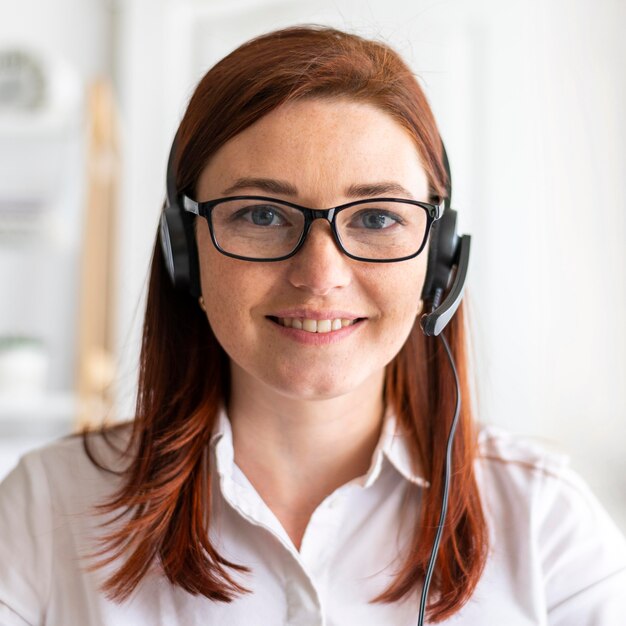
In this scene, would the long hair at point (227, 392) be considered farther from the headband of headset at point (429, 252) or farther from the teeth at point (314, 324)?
the teeth at point (314, 324)

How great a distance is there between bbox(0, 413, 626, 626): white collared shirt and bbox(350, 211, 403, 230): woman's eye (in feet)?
1.07

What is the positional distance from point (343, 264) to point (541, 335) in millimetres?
1165

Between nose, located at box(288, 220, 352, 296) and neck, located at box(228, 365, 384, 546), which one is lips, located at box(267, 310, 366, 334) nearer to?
nose, located at box(288, 220, 352, 296)

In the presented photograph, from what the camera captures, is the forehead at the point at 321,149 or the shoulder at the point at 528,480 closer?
the forehead at the point at 321,149

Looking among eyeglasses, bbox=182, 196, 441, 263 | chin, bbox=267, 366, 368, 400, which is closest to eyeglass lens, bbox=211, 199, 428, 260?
eyeglasses, bbox=182, 196, 441, 263

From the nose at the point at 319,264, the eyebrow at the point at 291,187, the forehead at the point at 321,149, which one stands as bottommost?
the nose at the point at 319,264

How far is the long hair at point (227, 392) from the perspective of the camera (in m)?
0.97

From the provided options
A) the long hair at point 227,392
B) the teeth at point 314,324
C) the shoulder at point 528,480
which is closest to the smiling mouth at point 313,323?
the teeth at point 314,324

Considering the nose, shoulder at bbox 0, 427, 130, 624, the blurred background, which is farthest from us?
the blurred background

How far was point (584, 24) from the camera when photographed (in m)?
1.91

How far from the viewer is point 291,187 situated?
3.04 ft

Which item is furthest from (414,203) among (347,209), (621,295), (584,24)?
(584,24)

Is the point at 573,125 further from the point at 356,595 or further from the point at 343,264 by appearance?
the point at 356,595

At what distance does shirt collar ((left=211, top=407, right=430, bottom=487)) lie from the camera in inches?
42.1
